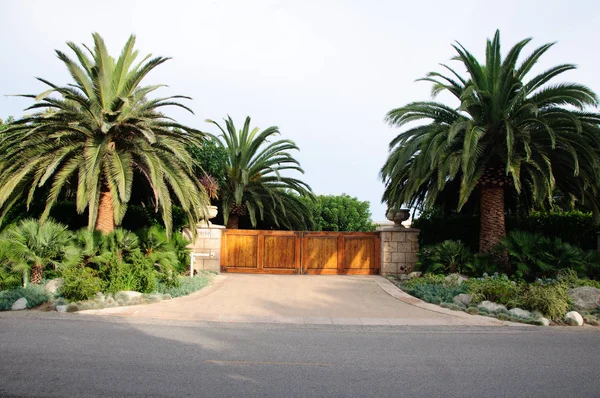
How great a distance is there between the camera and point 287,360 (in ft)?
20.0

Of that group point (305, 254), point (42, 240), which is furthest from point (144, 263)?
point (305, 254)

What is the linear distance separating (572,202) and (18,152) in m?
16.5

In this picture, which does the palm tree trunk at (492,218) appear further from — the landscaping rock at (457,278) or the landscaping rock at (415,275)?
the landscaping rock at (415,275)

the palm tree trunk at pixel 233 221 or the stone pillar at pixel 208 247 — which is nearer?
the stone pillar at pixel 208 247

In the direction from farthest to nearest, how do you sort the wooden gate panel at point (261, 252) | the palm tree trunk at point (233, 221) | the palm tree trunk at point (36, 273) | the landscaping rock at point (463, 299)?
the palm tree trunk at point (233, 221) < the wooden gate panel at point (261, 252) < the palm tree trunk at point (36, 273) < the landscaping rock at point (463, 299)

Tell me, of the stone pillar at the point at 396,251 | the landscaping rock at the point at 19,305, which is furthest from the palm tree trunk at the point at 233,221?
the landscaping rock at the point at 19,305

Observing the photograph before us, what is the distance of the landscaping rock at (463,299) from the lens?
1072 centimetres

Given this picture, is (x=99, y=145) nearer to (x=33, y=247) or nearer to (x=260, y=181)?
(x=33, y=247)

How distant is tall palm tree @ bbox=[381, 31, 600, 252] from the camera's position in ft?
42.1

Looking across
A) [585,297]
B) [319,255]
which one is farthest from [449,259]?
[319,255]

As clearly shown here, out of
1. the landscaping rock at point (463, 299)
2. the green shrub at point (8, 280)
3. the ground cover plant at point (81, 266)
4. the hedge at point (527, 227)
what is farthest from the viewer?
the hedge at point (527, 227)

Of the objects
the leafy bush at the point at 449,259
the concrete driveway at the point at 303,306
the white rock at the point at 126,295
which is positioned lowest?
the concrete driveway at the point at 303,306

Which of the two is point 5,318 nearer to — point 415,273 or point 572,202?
point 415,273

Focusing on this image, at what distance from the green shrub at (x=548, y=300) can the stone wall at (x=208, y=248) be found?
33.0ft
